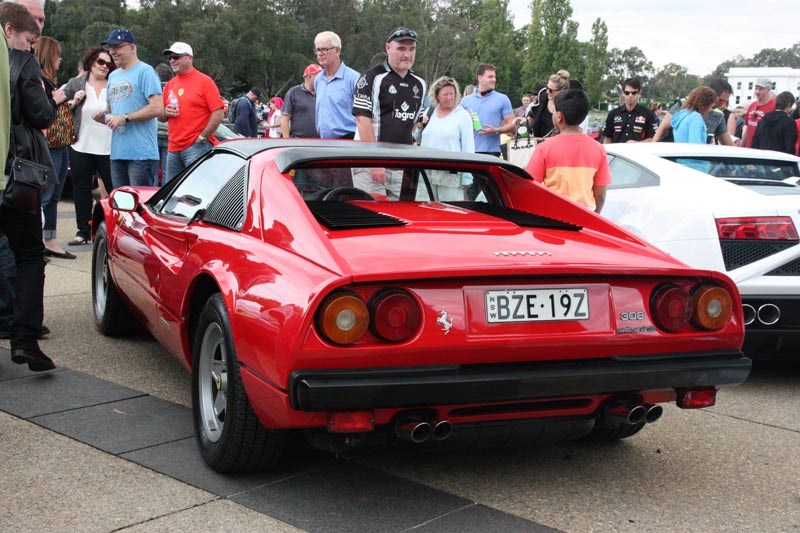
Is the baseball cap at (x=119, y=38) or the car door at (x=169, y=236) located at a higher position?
the baseball cap at (x=119, y=38)

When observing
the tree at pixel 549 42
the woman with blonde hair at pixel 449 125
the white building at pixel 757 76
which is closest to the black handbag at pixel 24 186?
the woman with blonde hair at pixel 449 125

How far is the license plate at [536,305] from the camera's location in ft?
10.6

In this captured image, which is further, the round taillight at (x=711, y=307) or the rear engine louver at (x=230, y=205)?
the rear engine louver at (x=230, y=205)

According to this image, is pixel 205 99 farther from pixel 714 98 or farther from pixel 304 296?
pixel 304 296

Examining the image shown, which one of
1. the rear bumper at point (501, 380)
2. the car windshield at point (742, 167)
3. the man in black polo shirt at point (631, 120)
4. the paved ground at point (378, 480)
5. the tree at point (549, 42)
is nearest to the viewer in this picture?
the rear bumper at point (501, 380)

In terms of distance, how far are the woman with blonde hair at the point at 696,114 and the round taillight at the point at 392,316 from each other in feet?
22.8

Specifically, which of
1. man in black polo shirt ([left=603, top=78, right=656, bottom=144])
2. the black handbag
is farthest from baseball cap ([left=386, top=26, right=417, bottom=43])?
man in black polo shirt ([left=603, top=78, right=656, bottom=144])

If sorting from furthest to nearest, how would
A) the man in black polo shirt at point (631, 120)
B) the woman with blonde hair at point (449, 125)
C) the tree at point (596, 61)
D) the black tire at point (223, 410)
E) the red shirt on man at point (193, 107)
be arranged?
the tree at point (596, 61) → the man in black polo shirt at point (631, 120) → the red shirt on man at point (193, 107) → the woman with blonde hair at point (449, 125) → the black tire at point (223, 410)

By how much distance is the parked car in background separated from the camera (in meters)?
5.23

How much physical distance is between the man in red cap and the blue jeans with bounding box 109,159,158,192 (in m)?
1.48

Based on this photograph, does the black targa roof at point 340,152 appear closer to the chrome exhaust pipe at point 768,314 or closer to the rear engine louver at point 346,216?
the rear engine louver at point 346,216

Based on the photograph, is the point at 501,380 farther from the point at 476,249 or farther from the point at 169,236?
the point at 169,236

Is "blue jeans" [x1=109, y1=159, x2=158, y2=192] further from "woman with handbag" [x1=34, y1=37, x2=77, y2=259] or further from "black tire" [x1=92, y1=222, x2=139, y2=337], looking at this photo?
"black tire" [x1=92, y1=222, x2=139, y2=337]

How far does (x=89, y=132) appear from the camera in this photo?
31.7 feet
